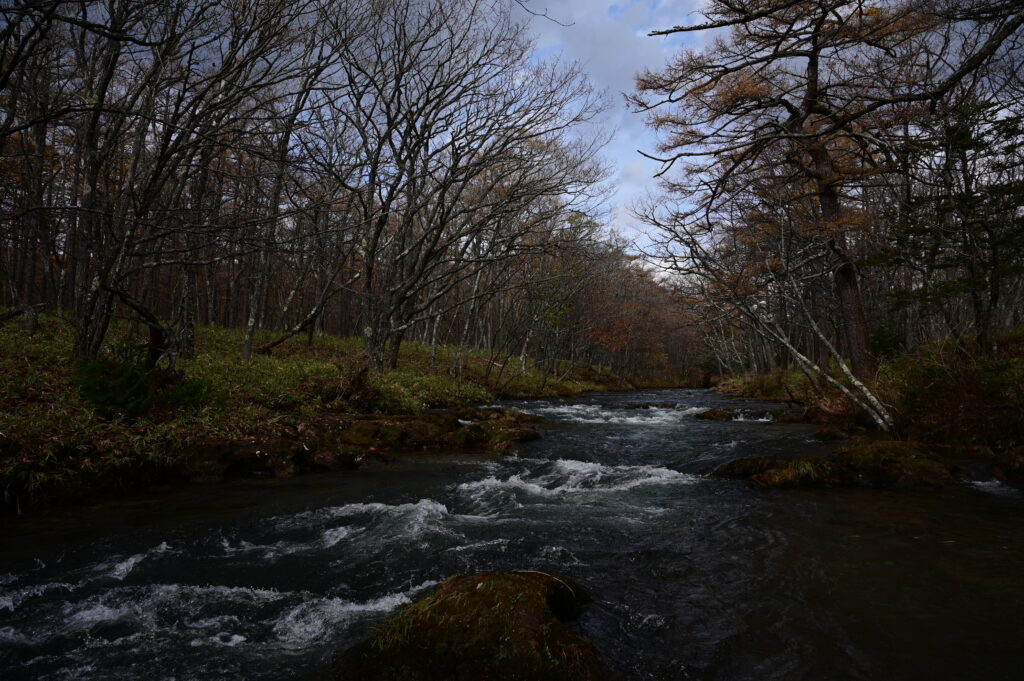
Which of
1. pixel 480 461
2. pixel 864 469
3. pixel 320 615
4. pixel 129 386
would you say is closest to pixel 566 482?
pixel 480 461

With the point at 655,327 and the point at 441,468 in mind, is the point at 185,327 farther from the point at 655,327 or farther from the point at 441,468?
the point at 655,327

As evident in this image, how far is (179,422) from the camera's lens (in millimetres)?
7852

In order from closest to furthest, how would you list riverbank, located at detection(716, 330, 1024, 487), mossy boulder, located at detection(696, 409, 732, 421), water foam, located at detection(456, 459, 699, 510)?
water foam, located at detection(456, 459, 699, 510) → riverbank, located at detection(716, 330, 1024, 487) → mossy boulder, located at detection(696, 409, 732, 421)

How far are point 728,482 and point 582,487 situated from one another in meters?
2.34

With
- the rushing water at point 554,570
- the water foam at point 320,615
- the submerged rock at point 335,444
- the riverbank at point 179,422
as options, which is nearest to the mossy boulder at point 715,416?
the riverbank at point 179,422

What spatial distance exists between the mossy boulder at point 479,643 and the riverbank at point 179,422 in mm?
5392

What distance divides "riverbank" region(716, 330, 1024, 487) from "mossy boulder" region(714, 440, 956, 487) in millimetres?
12

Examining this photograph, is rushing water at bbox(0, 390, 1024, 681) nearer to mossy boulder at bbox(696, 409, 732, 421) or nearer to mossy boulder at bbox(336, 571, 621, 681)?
mossy boulder at bbox(336, 571, 621, 681)

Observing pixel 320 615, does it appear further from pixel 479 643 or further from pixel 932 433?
pixel 932 433

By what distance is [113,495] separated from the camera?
641 centimetres

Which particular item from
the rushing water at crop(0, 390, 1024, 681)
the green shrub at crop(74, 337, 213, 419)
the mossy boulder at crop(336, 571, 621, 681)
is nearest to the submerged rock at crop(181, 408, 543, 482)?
the rushing water at crop(0, 390, 1024, 681)

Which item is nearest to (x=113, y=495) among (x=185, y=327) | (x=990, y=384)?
→ (x=185, y=327)

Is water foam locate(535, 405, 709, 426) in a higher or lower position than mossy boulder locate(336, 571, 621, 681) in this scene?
lower

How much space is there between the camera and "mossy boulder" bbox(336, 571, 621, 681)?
111 inches
